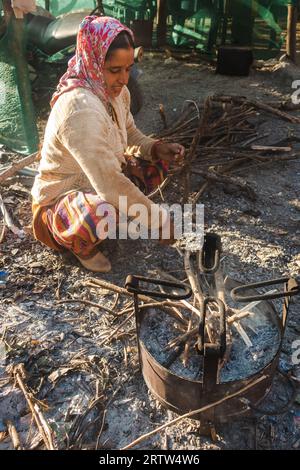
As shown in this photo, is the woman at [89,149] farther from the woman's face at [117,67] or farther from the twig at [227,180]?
the twig at [227,180]

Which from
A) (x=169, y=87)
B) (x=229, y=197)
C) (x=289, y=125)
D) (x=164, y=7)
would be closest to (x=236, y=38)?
(x=164, y=7)

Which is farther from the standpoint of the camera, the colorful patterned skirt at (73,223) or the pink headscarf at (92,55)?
the colorful patterned skirt at (73,223)

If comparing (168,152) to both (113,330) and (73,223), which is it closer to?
(73,223)

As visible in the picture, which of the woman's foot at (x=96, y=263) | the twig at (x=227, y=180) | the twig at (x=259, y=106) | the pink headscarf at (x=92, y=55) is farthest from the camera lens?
the twig at (x=259, y=106)

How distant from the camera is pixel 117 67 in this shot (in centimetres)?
243

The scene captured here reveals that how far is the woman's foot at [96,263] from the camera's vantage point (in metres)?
2.96

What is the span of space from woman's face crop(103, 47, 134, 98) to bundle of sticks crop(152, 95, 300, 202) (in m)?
1.20

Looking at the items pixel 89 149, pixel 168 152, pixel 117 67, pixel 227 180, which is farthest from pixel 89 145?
pixel 227 180

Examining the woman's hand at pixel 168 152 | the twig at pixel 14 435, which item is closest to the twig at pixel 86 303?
the twig at pixel 14 435

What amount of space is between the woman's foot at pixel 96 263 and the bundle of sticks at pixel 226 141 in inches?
Result: 42.2

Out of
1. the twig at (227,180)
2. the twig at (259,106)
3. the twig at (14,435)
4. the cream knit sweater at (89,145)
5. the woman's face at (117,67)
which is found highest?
the woman's face at (117,67)

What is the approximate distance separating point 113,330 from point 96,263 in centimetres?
58

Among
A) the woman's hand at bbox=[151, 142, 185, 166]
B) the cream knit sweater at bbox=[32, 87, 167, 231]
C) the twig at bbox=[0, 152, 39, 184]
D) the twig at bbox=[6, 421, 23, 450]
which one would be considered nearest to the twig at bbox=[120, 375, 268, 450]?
the twig at bbox=[6, 421, 23, 450]
